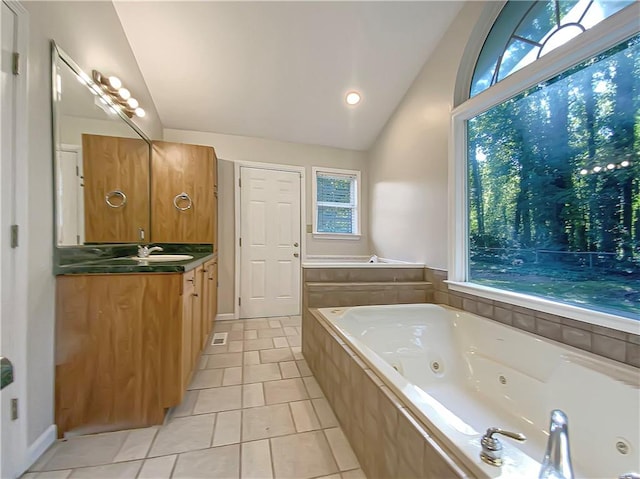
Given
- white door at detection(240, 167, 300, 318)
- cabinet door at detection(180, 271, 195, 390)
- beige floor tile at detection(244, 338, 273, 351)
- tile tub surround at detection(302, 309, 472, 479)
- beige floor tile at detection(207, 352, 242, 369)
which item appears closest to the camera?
tile tub surround at detection(302, 309, 472, 479)

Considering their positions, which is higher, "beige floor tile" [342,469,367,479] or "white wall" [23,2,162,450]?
"white wall" [23,2,162,450]

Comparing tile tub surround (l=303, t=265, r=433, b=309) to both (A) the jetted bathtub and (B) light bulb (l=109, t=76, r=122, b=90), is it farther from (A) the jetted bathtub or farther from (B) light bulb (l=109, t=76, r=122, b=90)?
(B) light bulb (l=109, t=76, r=122, b=90)

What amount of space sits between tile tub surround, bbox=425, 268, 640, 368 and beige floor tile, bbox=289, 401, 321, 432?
1.35 metres

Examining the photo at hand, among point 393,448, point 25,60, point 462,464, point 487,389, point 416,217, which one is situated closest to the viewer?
point 462,464

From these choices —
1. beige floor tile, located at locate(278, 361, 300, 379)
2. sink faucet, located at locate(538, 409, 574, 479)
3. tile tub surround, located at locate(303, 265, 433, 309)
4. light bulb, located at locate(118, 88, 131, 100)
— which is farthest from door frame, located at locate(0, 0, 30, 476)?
sink faucet, located at locate(538, 409, 574, 479)

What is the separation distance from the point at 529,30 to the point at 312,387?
289 cm

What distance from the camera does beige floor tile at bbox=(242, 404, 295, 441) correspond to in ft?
4.56

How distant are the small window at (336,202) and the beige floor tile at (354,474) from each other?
9.02ft

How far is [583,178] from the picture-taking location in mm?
1451

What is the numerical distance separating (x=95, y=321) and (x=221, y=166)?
234 centimetres

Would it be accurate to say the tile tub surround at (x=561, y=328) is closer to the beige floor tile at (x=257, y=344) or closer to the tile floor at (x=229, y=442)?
the tile floor at (x=229, y=442)

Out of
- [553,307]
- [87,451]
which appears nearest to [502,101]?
[553,307]

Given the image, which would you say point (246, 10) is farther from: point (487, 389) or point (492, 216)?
point (487, 389)

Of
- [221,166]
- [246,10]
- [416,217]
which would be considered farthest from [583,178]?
[221,166]
